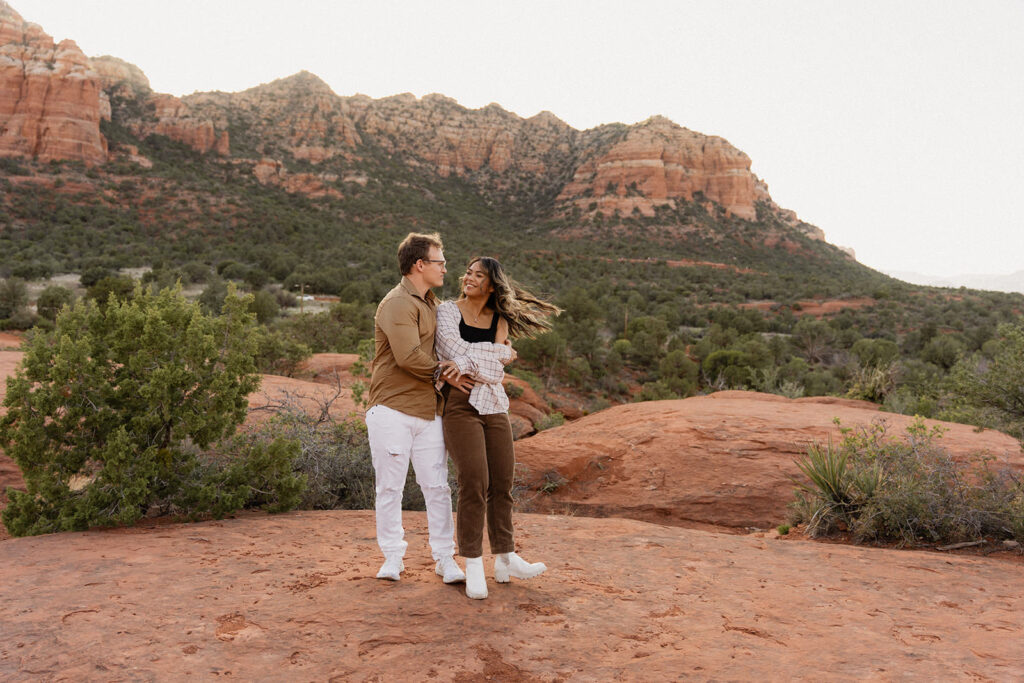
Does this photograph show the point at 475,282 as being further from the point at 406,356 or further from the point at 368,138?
the point at 368,138

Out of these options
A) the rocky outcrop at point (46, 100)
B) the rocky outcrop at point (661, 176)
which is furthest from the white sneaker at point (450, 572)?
the rocky outcrop at point (661, 176)

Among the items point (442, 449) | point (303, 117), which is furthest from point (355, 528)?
point (303, 117)

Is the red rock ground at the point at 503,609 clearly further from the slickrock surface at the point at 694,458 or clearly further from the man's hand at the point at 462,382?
the slickrock surface at the point at 694,458

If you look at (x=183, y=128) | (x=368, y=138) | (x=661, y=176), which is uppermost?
(x=368, y=138)

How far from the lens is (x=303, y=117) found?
57500 mm

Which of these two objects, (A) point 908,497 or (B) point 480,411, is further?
(A) point 908,497

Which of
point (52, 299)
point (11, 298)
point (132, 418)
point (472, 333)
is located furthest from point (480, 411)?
point (11, 298)

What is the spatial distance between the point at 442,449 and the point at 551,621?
1.02 metres

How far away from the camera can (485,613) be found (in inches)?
118

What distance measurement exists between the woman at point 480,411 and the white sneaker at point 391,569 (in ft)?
1.41

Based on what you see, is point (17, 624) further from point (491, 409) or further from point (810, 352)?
point (810, 352)

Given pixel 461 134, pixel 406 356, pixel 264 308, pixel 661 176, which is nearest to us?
pixel 406 356

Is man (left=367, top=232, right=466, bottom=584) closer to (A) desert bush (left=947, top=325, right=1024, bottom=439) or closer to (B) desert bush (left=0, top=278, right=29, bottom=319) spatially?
(A) desert bush (left=947, top=325, right=1024, bottom=439)

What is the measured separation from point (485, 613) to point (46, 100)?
57828mm
